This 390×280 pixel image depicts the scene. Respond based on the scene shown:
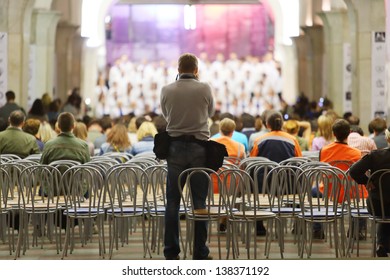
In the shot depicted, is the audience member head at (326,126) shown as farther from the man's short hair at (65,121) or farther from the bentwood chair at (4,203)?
the bentwood chair at (4,203)

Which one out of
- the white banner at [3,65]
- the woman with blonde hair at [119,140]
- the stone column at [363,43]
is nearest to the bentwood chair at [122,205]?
the woman with blonde hair at [119,140]

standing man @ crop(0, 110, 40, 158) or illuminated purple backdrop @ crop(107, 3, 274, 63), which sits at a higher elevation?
illuminated purple backdrop @ crop(107, 3, 274, 63)

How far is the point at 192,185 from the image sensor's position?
11125 millimetres

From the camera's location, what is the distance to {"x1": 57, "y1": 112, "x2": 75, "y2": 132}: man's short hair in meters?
13.9

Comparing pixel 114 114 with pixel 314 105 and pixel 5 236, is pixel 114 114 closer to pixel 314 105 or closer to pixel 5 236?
pixel 314 105

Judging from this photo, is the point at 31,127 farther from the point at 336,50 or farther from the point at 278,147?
the point at 336,50

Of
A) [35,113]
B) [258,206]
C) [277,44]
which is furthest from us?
[277,44]

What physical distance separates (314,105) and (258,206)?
16101 mm

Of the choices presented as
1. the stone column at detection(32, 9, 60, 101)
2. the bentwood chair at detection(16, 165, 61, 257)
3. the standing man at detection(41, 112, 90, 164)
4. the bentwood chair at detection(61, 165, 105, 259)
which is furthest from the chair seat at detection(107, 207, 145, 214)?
the stone column at detection(32, 9, 60, 101)

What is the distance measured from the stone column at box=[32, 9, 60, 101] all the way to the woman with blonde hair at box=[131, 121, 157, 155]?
1189 centimetres

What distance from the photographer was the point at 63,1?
32375 millimetres

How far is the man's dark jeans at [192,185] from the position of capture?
11156 mm

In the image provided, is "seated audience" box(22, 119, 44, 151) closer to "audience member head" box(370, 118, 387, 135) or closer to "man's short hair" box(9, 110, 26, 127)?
"man's short hair" box(9, 110, 26, 127)
